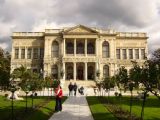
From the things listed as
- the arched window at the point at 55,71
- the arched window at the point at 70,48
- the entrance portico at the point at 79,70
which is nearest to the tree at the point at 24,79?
the entrance portico at the point at 79,70

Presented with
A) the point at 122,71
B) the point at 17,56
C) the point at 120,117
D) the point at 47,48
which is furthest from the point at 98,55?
the point at 120,117

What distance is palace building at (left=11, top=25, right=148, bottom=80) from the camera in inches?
2803

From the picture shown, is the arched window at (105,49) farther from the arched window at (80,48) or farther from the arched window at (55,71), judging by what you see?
→ the arched window at (55,71)

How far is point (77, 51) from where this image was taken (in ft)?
243

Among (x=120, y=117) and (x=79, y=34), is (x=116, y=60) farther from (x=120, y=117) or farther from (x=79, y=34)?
(x=120, y=117)

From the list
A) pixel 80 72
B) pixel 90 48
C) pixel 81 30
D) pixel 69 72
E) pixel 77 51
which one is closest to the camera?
pixel 81 30

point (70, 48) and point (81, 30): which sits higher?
point (81, 30)

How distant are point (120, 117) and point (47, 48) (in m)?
53.7

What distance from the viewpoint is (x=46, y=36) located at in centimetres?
7306

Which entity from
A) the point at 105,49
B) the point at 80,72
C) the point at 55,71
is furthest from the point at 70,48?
the point at 105,49

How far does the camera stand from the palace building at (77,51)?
2803 inches

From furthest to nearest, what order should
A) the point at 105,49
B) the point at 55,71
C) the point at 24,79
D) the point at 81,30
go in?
the point at 105,49, the point at 55,71, the point at 81,30, the point at 24,79

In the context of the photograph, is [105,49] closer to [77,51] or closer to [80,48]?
[80,48]

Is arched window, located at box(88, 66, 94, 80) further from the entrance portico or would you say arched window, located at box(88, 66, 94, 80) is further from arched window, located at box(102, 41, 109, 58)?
arched window, located at box(102, 41, 109, 58)
